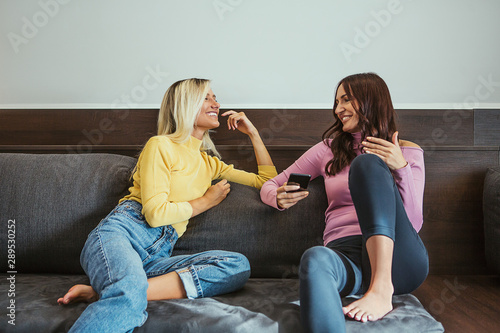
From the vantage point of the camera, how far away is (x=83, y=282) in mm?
1284

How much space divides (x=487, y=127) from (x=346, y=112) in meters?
0.80

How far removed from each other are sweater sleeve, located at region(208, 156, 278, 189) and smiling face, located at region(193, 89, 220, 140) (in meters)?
0.11

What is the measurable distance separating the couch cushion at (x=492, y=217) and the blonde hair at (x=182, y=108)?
Result: 1.06m

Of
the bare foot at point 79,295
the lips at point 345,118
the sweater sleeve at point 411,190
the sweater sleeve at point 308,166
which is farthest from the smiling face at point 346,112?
the bare foot at point 79,295

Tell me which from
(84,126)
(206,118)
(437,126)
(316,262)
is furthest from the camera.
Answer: (84,126)

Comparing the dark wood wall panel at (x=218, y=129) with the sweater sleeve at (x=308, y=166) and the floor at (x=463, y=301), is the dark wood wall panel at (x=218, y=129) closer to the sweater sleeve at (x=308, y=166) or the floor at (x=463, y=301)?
the sweater sleeve at (x=308, y=166)

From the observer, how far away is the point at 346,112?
4.59 feet

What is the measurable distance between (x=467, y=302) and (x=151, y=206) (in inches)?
39.7

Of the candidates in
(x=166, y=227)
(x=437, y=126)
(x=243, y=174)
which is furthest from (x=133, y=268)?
(x=437, y=126)

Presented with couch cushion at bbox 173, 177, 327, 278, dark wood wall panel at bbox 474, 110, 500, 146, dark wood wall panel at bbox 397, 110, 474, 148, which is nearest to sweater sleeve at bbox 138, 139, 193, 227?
couch cushion at bbox 173, 177, 327, 278

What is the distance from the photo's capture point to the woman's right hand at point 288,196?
1.30m

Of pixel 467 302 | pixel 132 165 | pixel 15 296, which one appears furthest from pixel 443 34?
pixel 15 296

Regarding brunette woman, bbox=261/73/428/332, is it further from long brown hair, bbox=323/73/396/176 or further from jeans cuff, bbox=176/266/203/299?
jeans cuff, bbox=176/266/203/299

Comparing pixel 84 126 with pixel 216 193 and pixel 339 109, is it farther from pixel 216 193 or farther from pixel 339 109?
pixel 339 109
